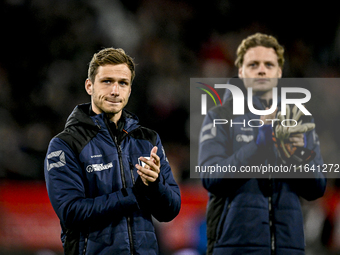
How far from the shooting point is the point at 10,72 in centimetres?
676

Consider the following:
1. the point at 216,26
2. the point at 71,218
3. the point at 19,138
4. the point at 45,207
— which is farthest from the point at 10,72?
the point at 71,218

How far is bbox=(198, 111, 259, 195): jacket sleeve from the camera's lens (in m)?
2.68

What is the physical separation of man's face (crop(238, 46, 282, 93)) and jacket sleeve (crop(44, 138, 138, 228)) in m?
1.42

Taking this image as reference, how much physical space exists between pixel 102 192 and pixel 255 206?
1.05 metres

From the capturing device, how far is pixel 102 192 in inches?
85.3

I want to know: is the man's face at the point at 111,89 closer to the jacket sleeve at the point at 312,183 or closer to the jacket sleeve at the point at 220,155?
the jacket sleeve at the point at 220,155

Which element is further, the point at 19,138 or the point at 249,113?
the point at 19,138

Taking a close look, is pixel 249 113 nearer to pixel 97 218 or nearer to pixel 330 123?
pixel 97 218

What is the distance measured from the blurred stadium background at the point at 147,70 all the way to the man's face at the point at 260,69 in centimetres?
226

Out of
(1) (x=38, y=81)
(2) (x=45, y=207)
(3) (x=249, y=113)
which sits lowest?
(2) (x=45, y=207)

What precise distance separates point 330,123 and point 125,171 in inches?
204

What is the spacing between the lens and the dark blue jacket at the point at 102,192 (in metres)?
2.06
